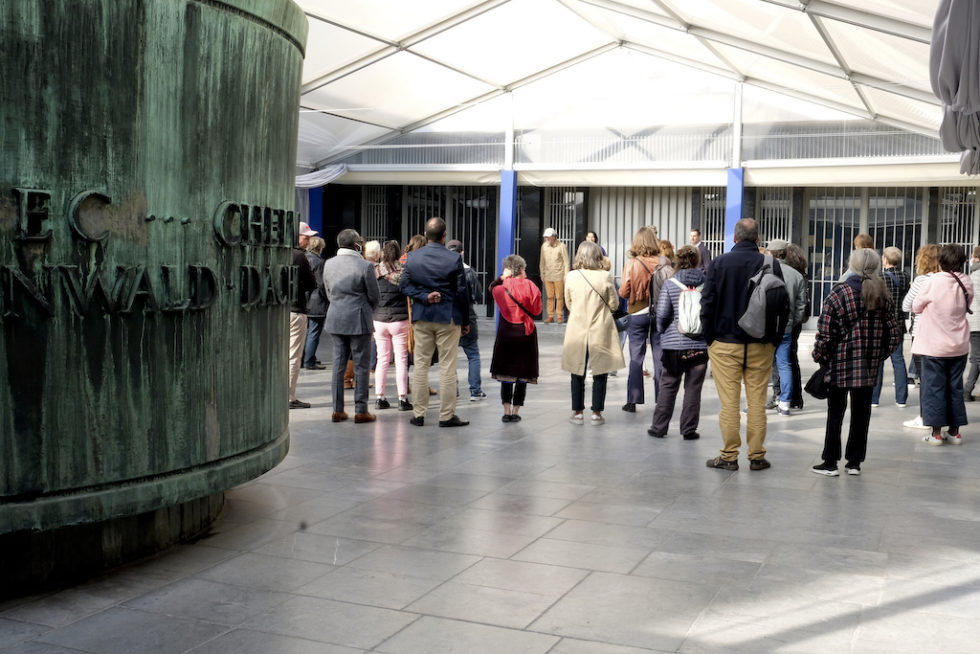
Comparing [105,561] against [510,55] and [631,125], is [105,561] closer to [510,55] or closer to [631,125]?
[510,55]

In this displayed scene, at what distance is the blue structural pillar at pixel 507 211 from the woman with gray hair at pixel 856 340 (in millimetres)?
12854

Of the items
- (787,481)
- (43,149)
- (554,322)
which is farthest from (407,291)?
(554,322)

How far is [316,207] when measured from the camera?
69.6 ft

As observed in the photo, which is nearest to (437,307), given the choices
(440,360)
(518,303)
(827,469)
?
(440,360)

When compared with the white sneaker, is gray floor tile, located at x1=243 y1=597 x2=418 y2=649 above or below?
below

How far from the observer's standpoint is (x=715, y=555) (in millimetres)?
5078

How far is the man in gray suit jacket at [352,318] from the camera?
8.83 m

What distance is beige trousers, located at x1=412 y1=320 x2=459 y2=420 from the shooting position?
28.5 ft

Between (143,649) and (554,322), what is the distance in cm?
1608

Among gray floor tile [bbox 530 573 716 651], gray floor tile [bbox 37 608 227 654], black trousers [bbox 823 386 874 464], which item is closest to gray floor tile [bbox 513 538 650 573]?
gray floor tile [bbox 530 573 716 651]

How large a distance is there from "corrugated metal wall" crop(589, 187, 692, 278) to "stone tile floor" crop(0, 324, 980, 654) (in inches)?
512

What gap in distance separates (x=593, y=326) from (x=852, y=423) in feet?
8.15

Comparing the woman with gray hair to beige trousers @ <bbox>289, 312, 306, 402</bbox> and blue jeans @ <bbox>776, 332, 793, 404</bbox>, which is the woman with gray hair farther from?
beige trousers @ <bbox>289, 312, 306, 402</bbox>

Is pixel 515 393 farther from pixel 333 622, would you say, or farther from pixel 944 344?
pixel 333 622
